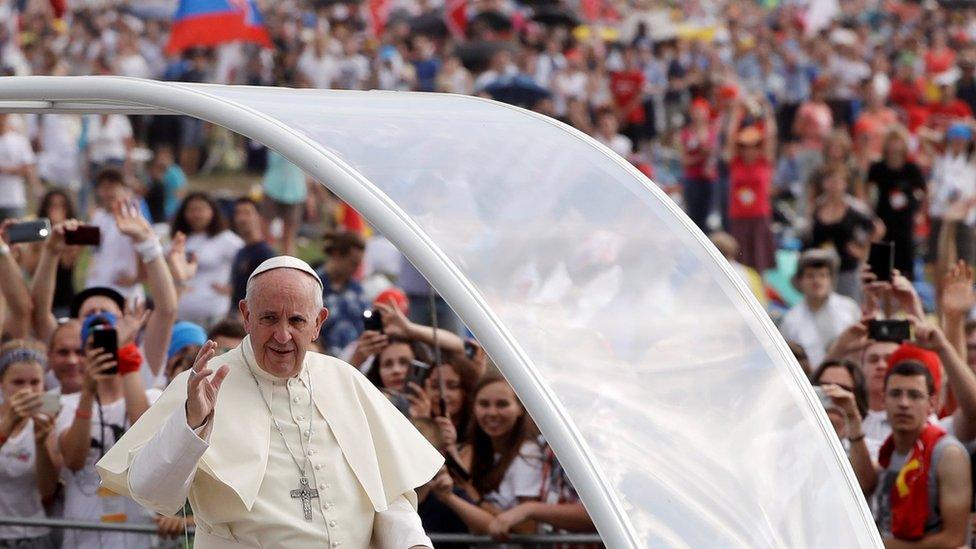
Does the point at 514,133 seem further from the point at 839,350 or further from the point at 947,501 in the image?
the point at 839,350

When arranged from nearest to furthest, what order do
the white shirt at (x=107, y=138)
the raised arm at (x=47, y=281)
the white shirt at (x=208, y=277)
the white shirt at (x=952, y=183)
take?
the raised arm at (x=47, y=281) < the white shirt at (x=208, y=277) < the white shirt at (x=952, y=183) < the white shirt at (x=107, y=138)

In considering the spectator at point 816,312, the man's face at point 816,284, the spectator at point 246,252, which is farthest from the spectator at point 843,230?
the spectator at point 246,252

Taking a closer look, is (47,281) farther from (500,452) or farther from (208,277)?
(208,277)

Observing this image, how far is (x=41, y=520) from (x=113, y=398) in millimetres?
712

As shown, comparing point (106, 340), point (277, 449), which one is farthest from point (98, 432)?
point (277, 449)

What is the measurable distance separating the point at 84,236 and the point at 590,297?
12.7ft

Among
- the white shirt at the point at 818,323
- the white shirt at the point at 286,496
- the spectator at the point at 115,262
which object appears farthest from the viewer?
the spectator at the point at 115,262

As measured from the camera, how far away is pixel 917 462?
292 inches

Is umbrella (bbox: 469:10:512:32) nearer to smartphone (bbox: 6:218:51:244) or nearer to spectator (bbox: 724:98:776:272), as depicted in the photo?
spectator (bbox: 724:98:776:272)

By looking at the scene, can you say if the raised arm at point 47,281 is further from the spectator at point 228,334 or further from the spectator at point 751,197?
the spectator at point 751,197

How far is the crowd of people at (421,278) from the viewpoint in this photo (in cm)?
768

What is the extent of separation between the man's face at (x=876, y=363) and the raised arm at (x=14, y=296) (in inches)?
167

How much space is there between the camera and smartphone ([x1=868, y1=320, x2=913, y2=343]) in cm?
790

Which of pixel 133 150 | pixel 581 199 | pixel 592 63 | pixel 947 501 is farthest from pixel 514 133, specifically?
pixel 592 63
